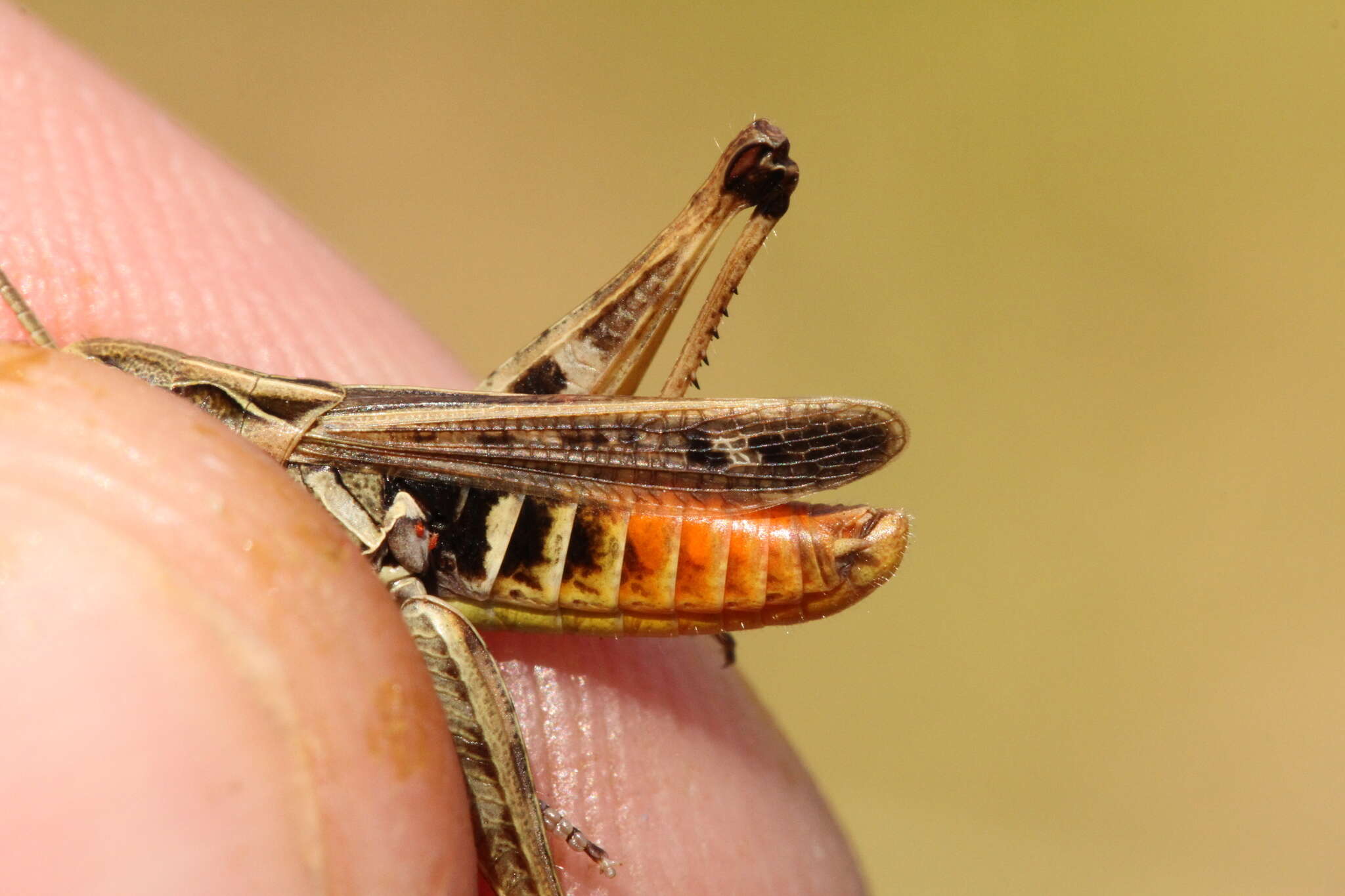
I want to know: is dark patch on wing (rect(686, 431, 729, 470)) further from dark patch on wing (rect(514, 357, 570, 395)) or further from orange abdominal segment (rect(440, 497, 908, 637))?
dark patch on wing (rect(514, 357, 570, 395))

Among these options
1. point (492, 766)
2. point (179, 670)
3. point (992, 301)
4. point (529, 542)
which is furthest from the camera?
point (992, 301)

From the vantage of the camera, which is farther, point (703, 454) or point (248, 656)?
point (703, 454)

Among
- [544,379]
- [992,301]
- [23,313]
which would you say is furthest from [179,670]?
[992,301]

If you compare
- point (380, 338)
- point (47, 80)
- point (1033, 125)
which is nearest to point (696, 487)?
point (380, 338)

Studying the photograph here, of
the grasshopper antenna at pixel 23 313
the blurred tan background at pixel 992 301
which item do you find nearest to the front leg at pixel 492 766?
the grasshopper antenna at pixel 23 313

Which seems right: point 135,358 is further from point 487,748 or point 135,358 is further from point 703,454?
point 703,454

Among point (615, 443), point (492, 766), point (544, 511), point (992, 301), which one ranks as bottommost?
point (492, 766)

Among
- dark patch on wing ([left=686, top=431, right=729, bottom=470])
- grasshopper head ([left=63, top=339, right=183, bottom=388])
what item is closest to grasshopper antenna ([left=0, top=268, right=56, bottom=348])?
grasshopper head ([left=63, top=339, right=183, bottom=388])
